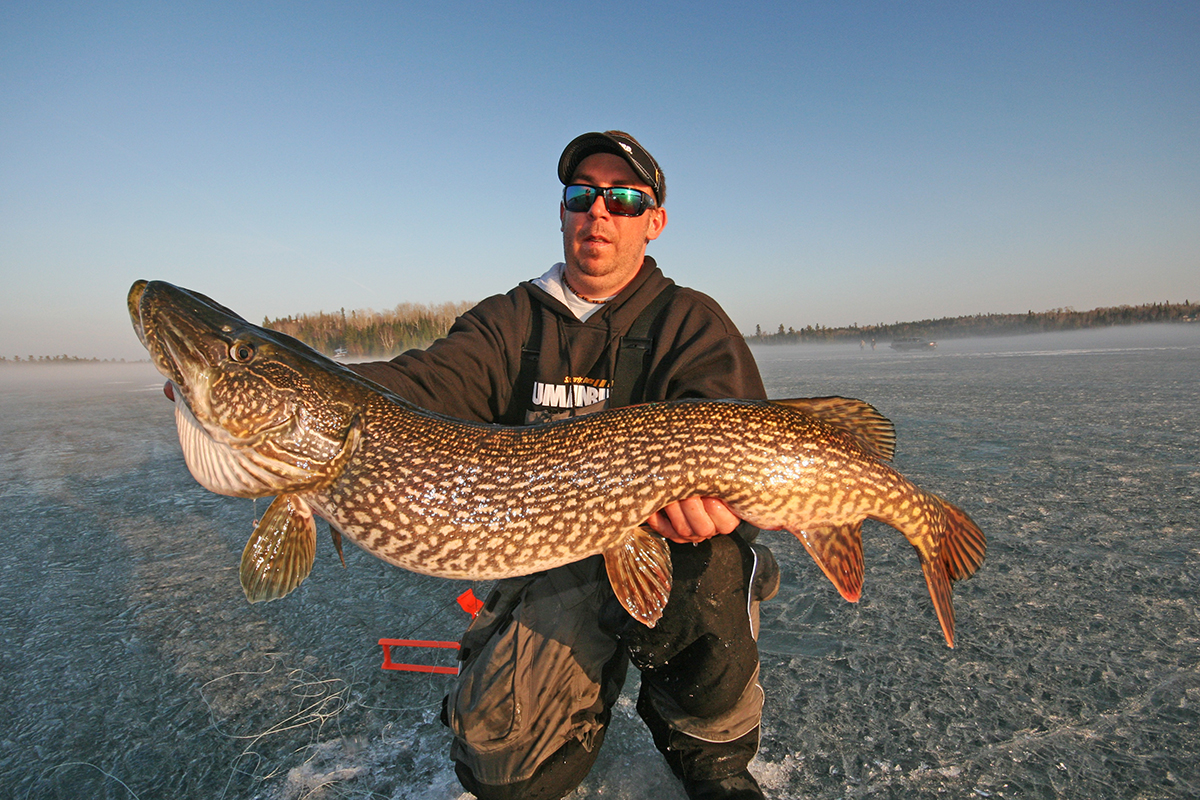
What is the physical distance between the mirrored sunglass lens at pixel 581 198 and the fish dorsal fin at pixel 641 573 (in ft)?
5.42

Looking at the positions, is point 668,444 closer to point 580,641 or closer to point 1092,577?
point 580,641

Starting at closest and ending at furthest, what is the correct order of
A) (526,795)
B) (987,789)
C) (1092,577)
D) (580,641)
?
(987,789), (526,795), (580,641), (1092,577)

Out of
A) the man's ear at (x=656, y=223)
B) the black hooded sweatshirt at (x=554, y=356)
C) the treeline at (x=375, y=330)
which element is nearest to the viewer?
the black hooded sweatshirt at (x=554, y=356)

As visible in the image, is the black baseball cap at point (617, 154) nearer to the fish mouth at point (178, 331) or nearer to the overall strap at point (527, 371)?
the overall strap at point (527, 371)

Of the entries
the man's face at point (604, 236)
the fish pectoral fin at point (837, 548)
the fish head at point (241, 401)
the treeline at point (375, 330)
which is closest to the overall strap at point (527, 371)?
the man's face at point (604, 236)

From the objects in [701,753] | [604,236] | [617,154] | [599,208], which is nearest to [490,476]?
[701,753]

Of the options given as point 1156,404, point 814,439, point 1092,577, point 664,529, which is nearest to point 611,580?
point 664,529

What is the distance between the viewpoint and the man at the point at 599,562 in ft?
6.02

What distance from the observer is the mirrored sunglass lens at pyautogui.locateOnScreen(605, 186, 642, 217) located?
2840mm

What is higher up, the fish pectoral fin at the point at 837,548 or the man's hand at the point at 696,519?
the man's hand at the point at 696,519

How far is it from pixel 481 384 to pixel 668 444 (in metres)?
1.16

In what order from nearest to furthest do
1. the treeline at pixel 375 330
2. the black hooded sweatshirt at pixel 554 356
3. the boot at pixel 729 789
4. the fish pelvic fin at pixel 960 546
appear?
the boot at pixel 729 789
the fish pelvic fin at pixel 960 546
the black hooded sweatshirt at pixel 554 356
the treeline at pixel 375 330

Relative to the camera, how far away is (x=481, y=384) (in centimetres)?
279

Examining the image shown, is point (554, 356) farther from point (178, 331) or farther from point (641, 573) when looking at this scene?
point (178, 331)
